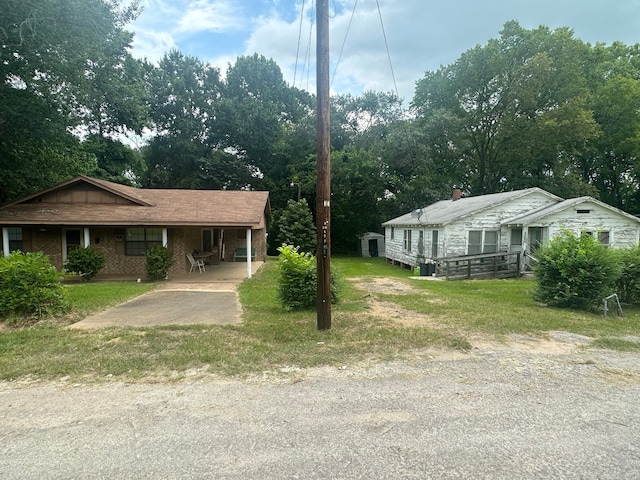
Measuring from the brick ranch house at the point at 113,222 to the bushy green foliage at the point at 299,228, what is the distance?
32.1ft

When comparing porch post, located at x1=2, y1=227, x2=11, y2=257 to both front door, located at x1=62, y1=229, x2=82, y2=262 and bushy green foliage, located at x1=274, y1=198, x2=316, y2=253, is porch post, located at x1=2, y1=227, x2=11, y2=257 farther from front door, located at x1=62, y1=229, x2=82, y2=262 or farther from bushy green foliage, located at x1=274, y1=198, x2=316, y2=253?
bushy green foliage, located at x1=274, y1=198, x2=316, y2=253

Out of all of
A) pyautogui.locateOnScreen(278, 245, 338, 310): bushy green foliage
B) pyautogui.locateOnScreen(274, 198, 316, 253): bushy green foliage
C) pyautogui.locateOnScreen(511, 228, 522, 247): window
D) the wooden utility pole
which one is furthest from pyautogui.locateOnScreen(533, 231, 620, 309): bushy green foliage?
pyautogui.locateOnScreen(274, 198, 316, 253): bushy green foliage

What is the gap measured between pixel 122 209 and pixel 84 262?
8.53 feet

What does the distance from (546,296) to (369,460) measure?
7587 mm

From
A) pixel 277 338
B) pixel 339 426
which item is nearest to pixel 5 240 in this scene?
pixel 277 338

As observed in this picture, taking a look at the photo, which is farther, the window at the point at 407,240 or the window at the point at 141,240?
the window at the point at 407,240

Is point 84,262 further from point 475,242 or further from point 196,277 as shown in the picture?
point 475,242

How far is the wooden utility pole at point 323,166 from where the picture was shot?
18.8ft

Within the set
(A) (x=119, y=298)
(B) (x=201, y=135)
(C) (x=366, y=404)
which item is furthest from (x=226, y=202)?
(B) (x=201, y=135)

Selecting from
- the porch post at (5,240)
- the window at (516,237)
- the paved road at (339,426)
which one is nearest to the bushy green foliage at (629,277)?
the paved road at (339,426)

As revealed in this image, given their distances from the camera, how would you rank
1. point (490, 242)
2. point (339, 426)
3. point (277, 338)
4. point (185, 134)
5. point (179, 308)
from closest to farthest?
point (339, 426), point (277, 338), point (179, 308), point (490, 242), point (185, 134)

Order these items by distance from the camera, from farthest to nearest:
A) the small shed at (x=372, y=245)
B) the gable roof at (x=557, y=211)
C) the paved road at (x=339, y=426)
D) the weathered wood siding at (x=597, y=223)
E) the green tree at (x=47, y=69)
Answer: the small shed at (x=372, y=245) < the weathered wood siding at (x=597, y=223) < the gable roof at (x=557, y=211) < the green tree at (x=47, y=69) < the paved road at (x=339, y=426)

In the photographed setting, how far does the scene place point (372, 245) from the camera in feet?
99.0

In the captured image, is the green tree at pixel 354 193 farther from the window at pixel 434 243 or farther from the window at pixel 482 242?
the window at pixel 482 242
